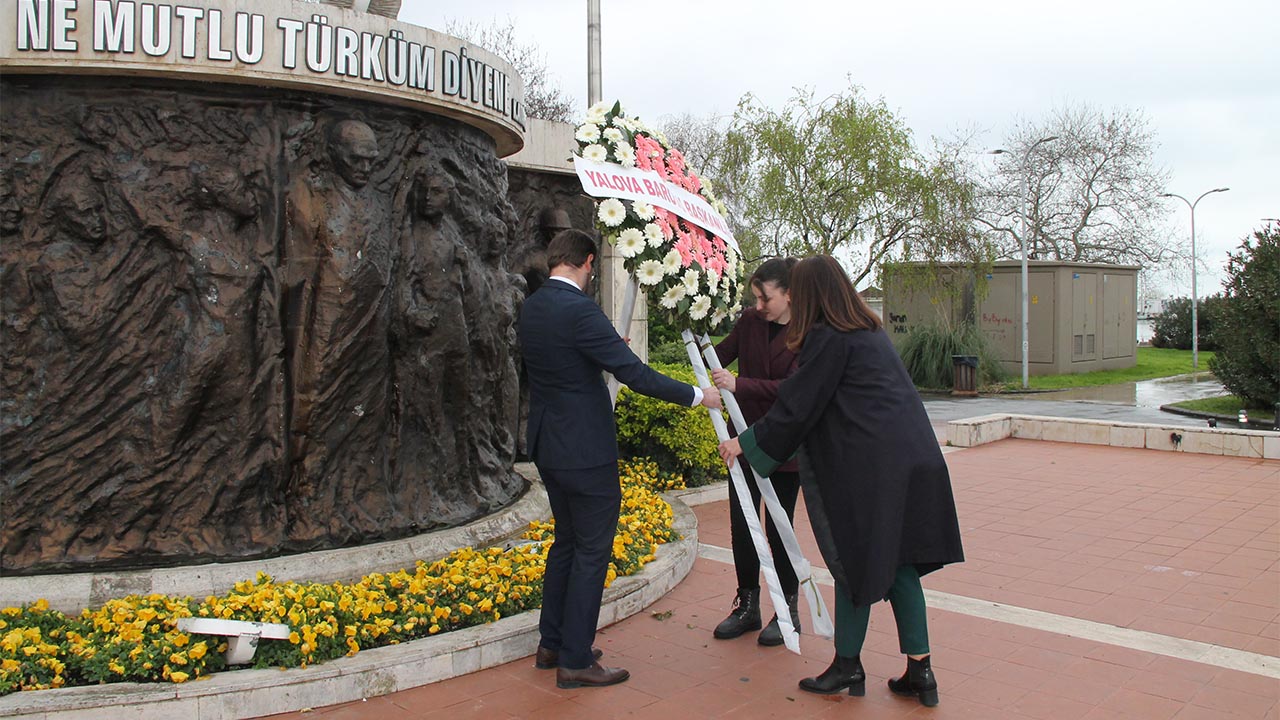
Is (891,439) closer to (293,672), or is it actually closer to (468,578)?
(468,578)

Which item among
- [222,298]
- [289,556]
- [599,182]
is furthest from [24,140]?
[599,182]

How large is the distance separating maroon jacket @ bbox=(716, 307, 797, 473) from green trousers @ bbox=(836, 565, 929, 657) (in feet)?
2.62

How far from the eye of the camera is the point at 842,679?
4.12 m

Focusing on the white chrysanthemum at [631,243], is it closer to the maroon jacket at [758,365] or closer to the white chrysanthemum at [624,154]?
the white chrysanthemum at [624,154]

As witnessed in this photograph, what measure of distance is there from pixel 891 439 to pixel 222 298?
327 cm

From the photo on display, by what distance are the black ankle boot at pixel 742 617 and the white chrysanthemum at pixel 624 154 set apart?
2144mm

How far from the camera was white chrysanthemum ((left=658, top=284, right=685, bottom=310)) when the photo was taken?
466 cm

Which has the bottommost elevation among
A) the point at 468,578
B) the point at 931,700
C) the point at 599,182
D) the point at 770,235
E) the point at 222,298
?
the point at 931,700

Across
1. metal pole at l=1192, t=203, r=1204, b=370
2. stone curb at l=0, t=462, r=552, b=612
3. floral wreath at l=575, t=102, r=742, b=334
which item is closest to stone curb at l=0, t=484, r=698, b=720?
stone curb at l=0, t=462, r=552, b=612

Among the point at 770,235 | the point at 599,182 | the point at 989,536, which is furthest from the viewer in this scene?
the point at 770,235

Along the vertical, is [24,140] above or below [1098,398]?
above

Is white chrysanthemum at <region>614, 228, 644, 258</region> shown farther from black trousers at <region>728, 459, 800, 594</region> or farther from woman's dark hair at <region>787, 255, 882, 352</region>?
black trousers at <region>728, 459, 800, 594</region>

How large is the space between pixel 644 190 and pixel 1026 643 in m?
2.80

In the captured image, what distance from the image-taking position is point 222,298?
16.3 ft
